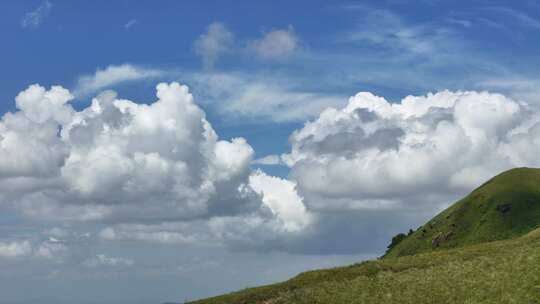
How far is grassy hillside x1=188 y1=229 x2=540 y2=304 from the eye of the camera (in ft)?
218

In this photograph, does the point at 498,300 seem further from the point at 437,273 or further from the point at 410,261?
the point at 410,261

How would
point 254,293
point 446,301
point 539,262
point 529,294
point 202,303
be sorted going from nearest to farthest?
point 529,294, point 446,301, point 539,262, point 254,293, point 202,303

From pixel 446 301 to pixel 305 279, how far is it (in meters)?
27.0

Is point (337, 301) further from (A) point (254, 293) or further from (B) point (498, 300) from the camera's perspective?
(B) point (498, 300)

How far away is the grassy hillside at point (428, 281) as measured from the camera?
218 feet

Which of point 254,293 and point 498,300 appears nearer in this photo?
point 498,300

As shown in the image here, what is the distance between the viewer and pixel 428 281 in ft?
245

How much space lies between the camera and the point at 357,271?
3499 inches

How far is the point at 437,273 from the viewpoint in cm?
7762

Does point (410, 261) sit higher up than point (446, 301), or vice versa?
point (410, 261)

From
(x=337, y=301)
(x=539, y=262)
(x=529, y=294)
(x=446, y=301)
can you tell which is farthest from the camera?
(x=337, y=301)

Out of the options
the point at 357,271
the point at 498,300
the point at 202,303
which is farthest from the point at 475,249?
the point at 202,303

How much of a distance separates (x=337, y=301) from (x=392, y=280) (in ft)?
25.1

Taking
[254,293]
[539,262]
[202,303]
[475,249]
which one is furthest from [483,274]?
[202,303]
